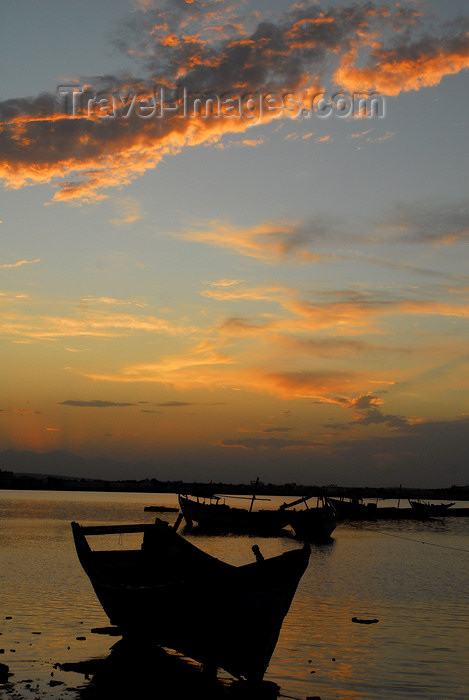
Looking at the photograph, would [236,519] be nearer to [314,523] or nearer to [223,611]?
[314,523]

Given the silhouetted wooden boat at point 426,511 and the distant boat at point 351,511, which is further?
the silhouetted wooden boat at point 426,511

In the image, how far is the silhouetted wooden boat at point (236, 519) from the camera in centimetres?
5893

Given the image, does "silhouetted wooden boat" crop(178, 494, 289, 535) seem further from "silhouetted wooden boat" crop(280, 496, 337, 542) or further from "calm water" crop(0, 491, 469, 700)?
"calm water" crop(0, 491, 469, 700)

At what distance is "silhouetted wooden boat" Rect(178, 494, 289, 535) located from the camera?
193ft

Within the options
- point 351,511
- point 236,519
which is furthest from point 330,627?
point 351,511

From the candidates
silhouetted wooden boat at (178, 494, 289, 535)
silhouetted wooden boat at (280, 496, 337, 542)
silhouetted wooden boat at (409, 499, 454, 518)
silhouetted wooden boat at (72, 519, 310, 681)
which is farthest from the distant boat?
silhouetted wooden boat at (72, 519, 310, 681)

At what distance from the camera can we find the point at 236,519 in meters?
62.0

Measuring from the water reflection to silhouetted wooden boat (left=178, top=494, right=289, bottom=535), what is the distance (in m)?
40.9

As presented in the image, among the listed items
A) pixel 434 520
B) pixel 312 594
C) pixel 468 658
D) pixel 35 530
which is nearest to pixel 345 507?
pixel 434 520

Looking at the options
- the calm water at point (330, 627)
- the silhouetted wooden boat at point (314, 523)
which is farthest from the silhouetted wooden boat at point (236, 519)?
the calm water at point (330, 627)

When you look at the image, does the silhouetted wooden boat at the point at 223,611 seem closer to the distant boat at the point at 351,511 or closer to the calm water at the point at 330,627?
the calm water at the point at 330,627

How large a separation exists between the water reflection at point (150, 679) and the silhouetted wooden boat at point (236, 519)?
134ft

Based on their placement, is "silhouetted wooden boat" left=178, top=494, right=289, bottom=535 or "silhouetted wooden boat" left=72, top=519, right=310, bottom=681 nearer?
"silhouetted wooden boat" left=72, top=519, right=310, bottom=681

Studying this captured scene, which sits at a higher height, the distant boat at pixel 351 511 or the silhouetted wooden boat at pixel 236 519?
the silhouetted wooden boat at pixel 236 519
